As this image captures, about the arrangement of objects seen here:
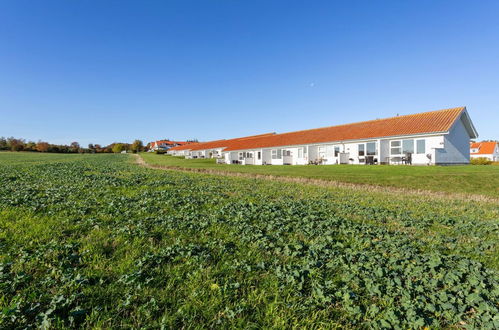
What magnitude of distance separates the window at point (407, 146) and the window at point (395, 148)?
489mm

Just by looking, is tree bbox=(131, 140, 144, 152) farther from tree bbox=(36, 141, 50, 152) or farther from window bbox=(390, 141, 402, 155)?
window bbox=(390, 141, 402, 155)

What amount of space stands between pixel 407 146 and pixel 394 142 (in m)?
1.62

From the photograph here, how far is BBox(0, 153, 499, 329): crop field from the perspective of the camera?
289 centimetres

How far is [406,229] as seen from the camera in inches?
275

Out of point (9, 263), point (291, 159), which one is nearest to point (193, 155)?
point (291, 159)

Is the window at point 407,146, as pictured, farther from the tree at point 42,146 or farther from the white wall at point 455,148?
the tree at point 42,146

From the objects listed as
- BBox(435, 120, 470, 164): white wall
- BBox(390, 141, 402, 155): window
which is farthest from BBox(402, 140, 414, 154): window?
BBox(435, 120, 470, 164): white wall

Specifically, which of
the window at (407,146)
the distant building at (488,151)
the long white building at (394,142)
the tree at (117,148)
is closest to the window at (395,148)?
the long white building at (394,142)

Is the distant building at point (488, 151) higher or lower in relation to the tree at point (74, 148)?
lower

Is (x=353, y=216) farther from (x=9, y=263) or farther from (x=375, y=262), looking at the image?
(x=9, y=263)

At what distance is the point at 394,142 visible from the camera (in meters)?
31.0

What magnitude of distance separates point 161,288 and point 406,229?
7.04m

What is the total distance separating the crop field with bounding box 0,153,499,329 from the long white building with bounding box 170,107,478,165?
25663mm

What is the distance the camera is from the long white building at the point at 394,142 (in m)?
27.7
